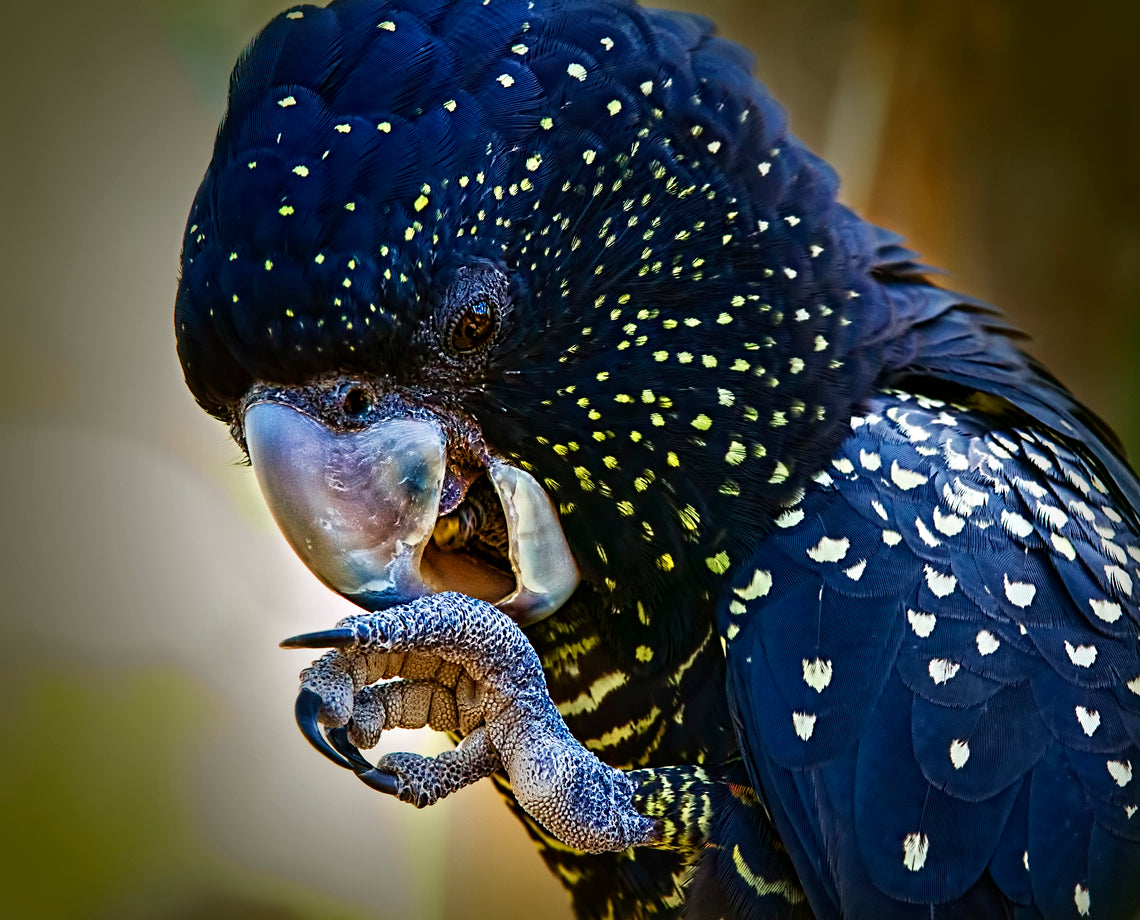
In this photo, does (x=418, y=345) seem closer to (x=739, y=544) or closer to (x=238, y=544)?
(x=739, y=544)

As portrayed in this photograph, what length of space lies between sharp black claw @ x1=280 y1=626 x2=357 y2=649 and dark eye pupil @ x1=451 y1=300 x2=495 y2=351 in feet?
1.21

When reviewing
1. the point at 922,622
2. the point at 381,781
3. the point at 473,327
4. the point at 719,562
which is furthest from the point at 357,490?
the point at 922,622

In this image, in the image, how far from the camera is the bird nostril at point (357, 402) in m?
1.38

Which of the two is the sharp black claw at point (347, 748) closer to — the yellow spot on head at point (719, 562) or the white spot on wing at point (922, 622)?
the yellow spot on head at point (719, 562)

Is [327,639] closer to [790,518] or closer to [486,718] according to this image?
[486,718]

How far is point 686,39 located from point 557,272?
0.42 metres

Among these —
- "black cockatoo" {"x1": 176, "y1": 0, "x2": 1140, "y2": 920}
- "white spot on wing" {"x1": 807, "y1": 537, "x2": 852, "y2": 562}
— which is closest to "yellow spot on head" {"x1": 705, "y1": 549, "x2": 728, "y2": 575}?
"black cockatoo" {"x1": 176, "y1": 0, "x2": 1140, "y2": 920}

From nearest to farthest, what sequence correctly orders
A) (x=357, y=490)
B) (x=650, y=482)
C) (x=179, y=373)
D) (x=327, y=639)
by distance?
(x=327, y=639) → (x=357, y=490) → (x=650, y=482) → (x=179, y=373)

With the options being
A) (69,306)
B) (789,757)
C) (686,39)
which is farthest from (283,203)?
(69,306)

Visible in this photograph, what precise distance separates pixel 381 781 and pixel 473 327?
1.86 feet

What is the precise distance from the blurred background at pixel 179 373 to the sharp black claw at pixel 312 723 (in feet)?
3.61

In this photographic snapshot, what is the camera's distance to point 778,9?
2555 millimetres

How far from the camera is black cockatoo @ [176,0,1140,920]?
1356 millimetres

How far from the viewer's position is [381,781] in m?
1.38
